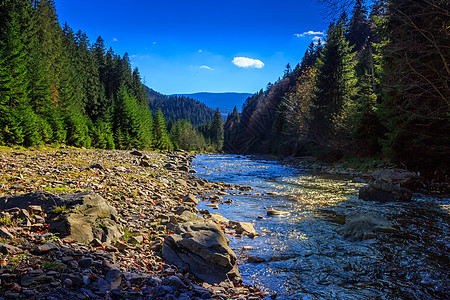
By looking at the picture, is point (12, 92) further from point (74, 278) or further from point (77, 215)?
point (74, 278)

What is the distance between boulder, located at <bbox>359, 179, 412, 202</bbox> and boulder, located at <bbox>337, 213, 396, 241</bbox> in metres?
4.47

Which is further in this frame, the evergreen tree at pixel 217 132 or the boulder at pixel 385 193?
the evergreen tree at pixel 217 132

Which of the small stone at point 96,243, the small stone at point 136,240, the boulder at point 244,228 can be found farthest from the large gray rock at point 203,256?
the boulder at point 244,228

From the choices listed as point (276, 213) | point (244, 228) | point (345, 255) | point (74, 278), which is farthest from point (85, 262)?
point (276, 213)

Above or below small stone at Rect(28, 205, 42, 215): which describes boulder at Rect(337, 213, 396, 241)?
below

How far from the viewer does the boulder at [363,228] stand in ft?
22.5

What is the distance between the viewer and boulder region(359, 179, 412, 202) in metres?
11.2

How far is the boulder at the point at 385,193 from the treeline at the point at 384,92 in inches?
136

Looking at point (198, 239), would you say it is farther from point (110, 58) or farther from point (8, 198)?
point (110, 58)

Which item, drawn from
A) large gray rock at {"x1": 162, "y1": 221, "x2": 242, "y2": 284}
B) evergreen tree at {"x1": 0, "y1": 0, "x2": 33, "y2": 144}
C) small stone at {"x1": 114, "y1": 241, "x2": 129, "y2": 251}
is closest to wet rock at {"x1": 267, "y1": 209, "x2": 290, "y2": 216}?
large gray rock at {"x1": 162, "y1": 221, "x2": 242, "y2": 284}

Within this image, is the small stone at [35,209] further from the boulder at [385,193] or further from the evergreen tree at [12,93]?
the evergreen tree at [12,93]

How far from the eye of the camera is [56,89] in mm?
35281

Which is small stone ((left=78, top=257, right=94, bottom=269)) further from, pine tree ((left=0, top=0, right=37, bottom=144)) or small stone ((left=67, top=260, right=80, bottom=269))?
pine tree ((left=0, top=0, right=37, bottom=144))

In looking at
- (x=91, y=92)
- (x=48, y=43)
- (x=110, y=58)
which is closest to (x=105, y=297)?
(x=48, y=43)
